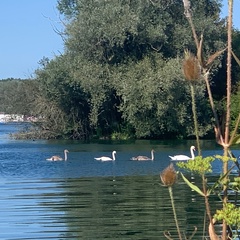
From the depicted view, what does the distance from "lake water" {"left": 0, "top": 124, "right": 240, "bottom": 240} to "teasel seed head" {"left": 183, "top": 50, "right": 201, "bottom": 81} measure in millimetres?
8998

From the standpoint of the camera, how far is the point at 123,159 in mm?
30031

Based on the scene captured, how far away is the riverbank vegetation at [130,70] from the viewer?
38.8m

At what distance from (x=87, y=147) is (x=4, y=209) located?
22128 millimetres

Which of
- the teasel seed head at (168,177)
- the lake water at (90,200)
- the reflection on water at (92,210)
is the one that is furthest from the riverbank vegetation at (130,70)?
the teasel seed head at (168,177)

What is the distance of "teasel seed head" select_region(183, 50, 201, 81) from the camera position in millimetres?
3020

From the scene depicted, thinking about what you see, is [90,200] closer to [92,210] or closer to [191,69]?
[92,210]

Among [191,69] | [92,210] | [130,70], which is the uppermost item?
[130,70]

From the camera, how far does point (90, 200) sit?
17.1 m

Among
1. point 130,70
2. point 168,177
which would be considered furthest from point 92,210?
point 130,70

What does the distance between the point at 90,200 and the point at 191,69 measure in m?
14.2

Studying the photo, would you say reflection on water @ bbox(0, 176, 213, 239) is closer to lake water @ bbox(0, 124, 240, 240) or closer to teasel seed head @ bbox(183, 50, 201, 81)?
lake water @ bbox(0, 124, 240, 240)

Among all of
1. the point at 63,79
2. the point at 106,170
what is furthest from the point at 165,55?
the point at 106,170

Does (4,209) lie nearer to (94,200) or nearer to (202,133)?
(94,200)

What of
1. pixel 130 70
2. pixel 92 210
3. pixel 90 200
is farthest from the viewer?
pixel 130 70
